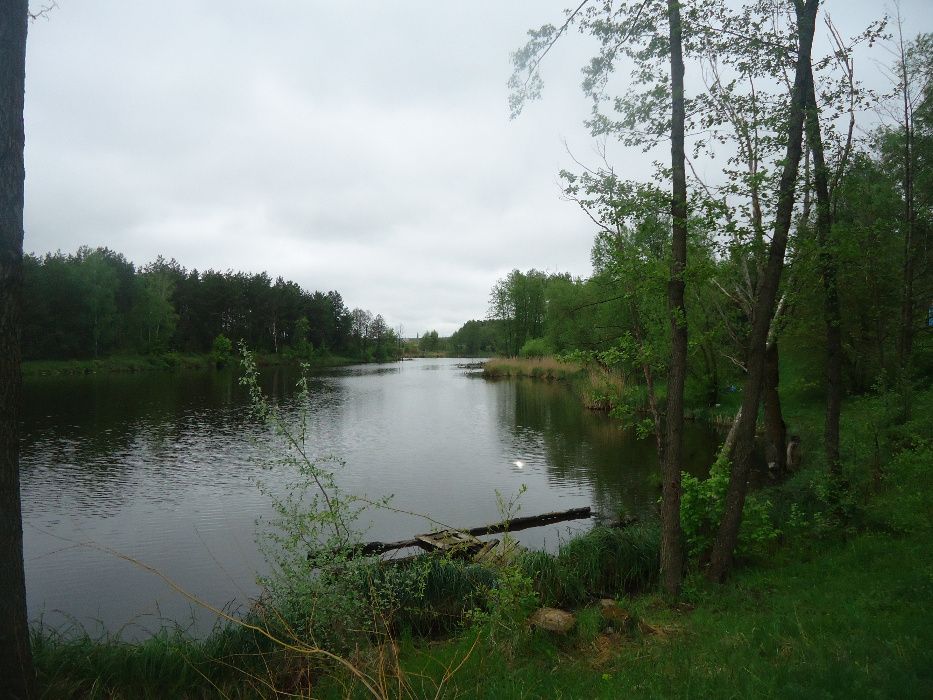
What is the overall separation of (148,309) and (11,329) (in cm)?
6220

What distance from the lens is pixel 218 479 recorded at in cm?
1700

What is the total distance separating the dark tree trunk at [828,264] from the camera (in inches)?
301

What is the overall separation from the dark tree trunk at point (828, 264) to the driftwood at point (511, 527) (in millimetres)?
5572

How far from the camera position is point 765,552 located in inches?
327

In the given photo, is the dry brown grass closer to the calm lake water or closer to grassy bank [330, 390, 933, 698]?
the calm lake water

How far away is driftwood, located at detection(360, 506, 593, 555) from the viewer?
10.6 m

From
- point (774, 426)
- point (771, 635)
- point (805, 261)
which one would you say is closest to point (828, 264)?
point (805, 261)

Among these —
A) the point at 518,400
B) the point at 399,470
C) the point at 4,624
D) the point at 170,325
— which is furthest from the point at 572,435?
the point at 170,325

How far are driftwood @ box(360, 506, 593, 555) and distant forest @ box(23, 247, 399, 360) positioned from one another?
50.5 meters

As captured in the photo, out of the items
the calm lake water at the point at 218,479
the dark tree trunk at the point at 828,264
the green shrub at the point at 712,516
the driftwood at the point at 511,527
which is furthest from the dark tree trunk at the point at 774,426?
the green shrub at the point at 712,516

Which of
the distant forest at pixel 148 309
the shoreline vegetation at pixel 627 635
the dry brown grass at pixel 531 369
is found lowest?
the shoreline vegetation at pixel 627 635

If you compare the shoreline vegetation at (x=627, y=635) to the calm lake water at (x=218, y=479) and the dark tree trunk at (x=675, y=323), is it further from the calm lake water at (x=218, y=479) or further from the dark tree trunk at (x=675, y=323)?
the calm lake water at (x=218, y=479)

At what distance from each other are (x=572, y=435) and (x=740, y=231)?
18884mm

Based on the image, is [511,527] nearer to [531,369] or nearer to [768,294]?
[768,294]
